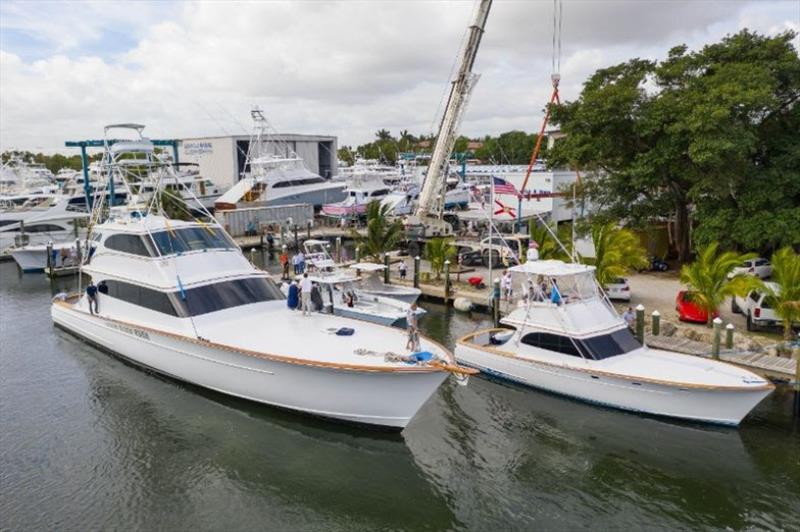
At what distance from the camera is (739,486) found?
12477 millimetres

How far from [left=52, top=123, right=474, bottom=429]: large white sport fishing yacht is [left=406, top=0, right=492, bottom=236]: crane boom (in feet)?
70.1

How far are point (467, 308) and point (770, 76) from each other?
52.7 feet

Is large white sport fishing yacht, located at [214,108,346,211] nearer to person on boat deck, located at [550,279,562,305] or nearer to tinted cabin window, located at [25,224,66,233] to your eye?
tinted cabin window, located at [25,224,66,233]

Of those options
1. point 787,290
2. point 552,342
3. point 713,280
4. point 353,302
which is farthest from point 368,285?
point 787,290

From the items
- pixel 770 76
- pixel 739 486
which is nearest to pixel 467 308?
pixel 739 486

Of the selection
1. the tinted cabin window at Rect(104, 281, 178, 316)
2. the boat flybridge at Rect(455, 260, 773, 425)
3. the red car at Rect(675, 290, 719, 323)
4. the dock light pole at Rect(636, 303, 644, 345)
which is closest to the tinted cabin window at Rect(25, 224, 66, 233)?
the tinted cabin window at Rect(104, 281, 178, 316)

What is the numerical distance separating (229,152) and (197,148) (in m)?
5.40

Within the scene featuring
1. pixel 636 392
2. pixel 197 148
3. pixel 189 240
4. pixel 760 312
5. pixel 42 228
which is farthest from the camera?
pixel 197 148

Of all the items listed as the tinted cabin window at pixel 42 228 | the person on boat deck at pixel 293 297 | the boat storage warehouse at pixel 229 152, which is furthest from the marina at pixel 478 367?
the boat storage warehouse at pixel 229 152

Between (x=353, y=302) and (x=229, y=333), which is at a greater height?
(x=229, y=333)

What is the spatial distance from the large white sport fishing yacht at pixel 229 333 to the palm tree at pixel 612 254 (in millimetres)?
9386

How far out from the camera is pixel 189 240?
65.6 ft

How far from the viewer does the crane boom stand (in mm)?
36047

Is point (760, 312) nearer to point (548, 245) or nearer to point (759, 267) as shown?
point (759, 267)
